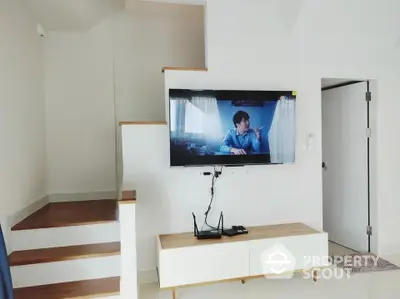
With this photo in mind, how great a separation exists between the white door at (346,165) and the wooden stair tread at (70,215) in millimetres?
2964

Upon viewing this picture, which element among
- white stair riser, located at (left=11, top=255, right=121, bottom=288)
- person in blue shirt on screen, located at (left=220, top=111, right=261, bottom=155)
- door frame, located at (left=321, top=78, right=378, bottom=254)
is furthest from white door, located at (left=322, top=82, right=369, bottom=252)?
white stair riser, located at (left=11, top=255, right=121, bottom=288)

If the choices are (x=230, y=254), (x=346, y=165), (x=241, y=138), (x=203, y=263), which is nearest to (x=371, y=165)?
(x=346, y=165)

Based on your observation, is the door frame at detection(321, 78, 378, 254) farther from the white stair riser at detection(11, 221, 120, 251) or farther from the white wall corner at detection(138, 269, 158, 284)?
the white stair riser at detection(11, 221, 120, 251)

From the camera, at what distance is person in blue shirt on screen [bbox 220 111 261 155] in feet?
9.89

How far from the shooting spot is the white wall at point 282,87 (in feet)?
9.93

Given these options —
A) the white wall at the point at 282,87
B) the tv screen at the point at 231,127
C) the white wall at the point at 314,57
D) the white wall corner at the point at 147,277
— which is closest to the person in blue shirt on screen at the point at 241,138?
the tv screen at the point at 231,127

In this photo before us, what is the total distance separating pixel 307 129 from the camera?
338 centimetres

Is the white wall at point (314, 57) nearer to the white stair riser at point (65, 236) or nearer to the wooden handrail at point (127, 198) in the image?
the wooden handrail at point (127, 198)

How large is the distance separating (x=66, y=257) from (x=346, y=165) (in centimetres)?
348

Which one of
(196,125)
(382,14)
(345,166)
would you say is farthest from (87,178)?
(382,14)

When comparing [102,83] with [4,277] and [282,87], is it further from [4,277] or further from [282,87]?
[4,277]

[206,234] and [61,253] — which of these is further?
[206,234]

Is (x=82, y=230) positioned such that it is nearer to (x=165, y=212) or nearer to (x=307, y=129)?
(x=165, y=212)

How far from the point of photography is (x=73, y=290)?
2359 millimetres
